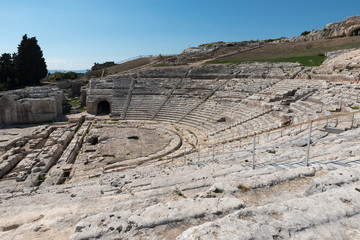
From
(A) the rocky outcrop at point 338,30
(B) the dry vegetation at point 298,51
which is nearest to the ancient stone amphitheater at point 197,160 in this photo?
(B) the dry vegetation at point 298,51

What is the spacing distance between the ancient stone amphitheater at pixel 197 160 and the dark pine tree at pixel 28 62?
14.0 metres

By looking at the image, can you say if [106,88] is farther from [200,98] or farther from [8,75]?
[8,75]

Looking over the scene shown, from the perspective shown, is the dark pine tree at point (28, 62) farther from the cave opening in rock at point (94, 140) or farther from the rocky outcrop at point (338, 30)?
the rocky outcrop at point (338, 30)

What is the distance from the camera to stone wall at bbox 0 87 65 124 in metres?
20.8

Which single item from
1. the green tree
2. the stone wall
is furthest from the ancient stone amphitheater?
the green tree

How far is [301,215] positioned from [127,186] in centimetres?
453

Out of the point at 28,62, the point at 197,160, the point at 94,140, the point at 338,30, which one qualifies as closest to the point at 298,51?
the point at 338,30

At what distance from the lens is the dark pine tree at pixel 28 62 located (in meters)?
32.7

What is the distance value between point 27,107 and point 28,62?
633 inches

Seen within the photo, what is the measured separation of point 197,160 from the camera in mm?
9328

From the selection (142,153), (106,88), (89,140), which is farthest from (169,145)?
(106,88)

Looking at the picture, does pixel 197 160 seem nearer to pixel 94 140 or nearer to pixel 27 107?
pixel 94 140

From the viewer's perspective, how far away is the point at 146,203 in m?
3.67

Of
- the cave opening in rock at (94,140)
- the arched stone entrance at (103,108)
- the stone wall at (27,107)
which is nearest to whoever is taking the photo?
the cave opening in rock at (94,140)
